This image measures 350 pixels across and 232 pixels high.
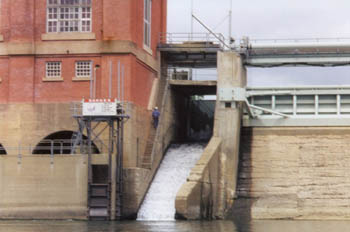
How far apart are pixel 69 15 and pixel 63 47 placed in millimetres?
1875

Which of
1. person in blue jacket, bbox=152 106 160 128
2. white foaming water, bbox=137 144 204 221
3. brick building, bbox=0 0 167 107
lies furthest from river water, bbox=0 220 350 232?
person in blue jacket, bbox=152 106 160 128

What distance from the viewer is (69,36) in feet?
165

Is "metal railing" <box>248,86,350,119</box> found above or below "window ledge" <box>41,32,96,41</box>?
below

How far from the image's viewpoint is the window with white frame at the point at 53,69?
5038 centimetres

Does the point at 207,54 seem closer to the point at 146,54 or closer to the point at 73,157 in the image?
the point at 146,54

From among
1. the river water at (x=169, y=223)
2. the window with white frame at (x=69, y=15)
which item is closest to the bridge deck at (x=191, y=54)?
the river water at (x=169, y=223)

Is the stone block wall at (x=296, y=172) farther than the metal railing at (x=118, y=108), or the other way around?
the stone block wall at (x=296, y=172)

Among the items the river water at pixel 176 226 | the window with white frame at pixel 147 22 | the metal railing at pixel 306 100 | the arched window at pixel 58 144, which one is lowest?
the river water at pixel 176 226

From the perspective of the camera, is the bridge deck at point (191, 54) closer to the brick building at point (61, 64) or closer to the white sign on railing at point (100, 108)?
the brick building at point (61, 64)

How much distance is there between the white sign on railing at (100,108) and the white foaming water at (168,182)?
5.17 m

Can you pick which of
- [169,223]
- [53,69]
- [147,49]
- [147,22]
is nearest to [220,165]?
[169,223]

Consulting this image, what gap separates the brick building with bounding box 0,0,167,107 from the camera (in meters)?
49.4

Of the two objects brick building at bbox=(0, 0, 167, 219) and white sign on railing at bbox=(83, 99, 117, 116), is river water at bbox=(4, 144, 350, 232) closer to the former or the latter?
brick building at bbox=(0, 0, 167, 219)

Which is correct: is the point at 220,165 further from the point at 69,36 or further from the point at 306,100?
the point at 69,36
